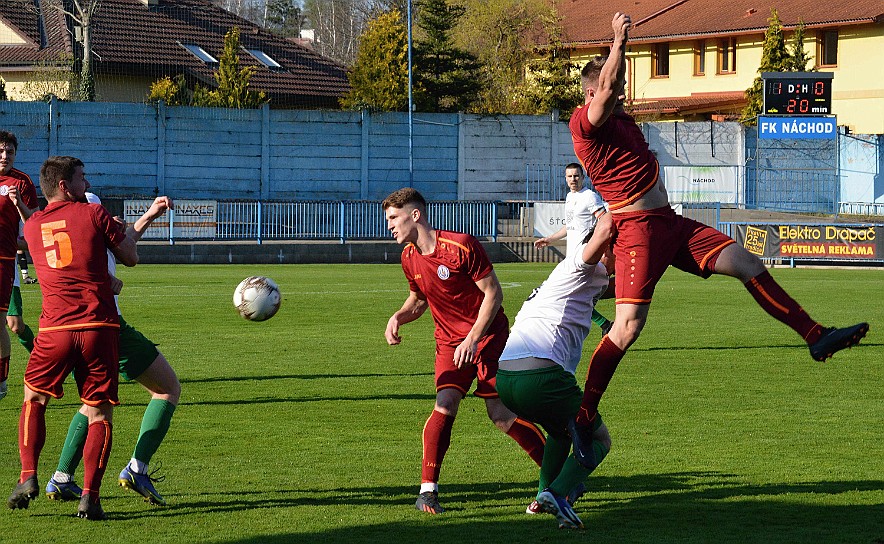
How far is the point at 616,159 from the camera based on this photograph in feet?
23.7

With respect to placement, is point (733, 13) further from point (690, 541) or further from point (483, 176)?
point (690, 541)

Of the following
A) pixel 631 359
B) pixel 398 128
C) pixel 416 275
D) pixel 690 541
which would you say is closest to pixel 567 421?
pixel 690 541

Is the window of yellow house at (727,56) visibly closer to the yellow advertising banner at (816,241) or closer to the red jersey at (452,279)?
the yellow advertising banner at (816,241)

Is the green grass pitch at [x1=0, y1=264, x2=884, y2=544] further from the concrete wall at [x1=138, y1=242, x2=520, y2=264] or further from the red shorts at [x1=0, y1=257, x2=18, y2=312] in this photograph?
Result: the concrete wall at [x1=138, y1=242, x2=520, y2=264]

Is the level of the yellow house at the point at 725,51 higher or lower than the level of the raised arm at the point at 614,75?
higher

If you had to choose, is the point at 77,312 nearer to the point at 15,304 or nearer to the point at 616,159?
the point at 616,159

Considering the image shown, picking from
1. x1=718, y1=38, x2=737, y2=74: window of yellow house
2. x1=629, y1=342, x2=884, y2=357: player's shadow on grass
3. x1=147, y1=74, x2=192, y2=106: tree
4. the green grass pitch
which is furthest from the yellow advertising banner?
x1=718, y1=38, x2=737, y2=74: window of yellow house

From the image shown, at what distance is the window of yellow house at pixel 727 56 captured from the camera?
56844mm

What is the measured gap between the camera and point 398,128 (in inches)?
1564

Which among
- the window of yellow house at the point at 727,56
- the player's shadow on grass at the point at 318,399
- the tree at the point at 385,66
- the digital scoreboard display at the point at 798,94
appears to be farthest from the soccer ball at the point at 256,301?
the window of yellow house at the point at 727,56

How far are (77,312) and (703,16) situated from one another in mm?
55561

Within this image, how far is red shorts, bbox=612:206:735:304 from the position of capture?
7156 millimetres

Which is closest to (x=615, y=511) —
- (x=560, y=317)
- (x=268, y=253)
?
(x=560, y=317)

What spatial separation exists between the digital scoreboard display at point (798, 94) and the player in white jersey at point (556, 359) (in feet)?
109
